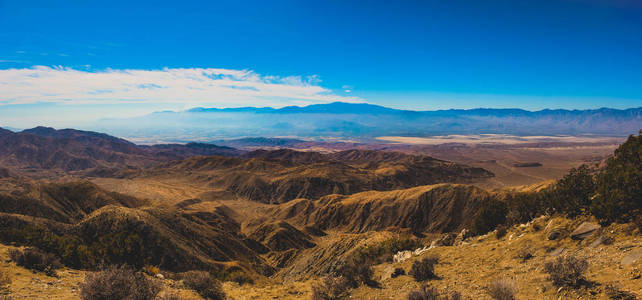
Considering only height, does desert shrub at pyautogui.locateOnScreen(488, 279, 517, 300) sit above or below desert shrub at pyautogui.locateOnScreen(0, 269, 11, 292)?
above

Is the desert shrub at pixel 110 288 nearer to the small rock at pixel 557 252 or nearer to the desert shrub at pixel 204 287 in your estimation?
the desert shrub at pixel 204 287

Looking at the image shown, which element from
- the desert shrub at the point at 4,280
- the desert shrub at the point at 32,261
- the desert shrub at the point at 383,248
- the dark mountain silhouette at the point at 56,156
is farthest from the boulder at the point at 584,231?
the dark mountain silhouette at the point at 56,156

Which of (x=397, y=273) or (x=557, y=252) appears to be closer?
(x=557, y=252)

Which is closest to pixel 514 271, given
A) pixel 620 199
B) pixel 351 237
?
pixel 620 199

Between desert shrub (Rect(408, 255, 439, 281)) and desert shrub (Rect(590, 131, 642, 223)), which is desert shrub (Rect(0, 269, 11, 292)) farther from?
desert shrub (Rect(590, 131, 642, 223))

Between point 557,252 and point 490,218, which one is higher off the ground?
point 557,252

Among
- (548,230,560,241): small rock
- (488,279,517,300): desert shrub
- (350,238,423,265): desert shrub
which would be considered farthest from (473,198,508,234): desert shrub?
(488,279,517,300): desert shrub

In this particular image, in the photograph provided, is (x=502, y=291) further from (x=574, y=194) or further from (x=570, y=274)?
(x=574, y=194)
